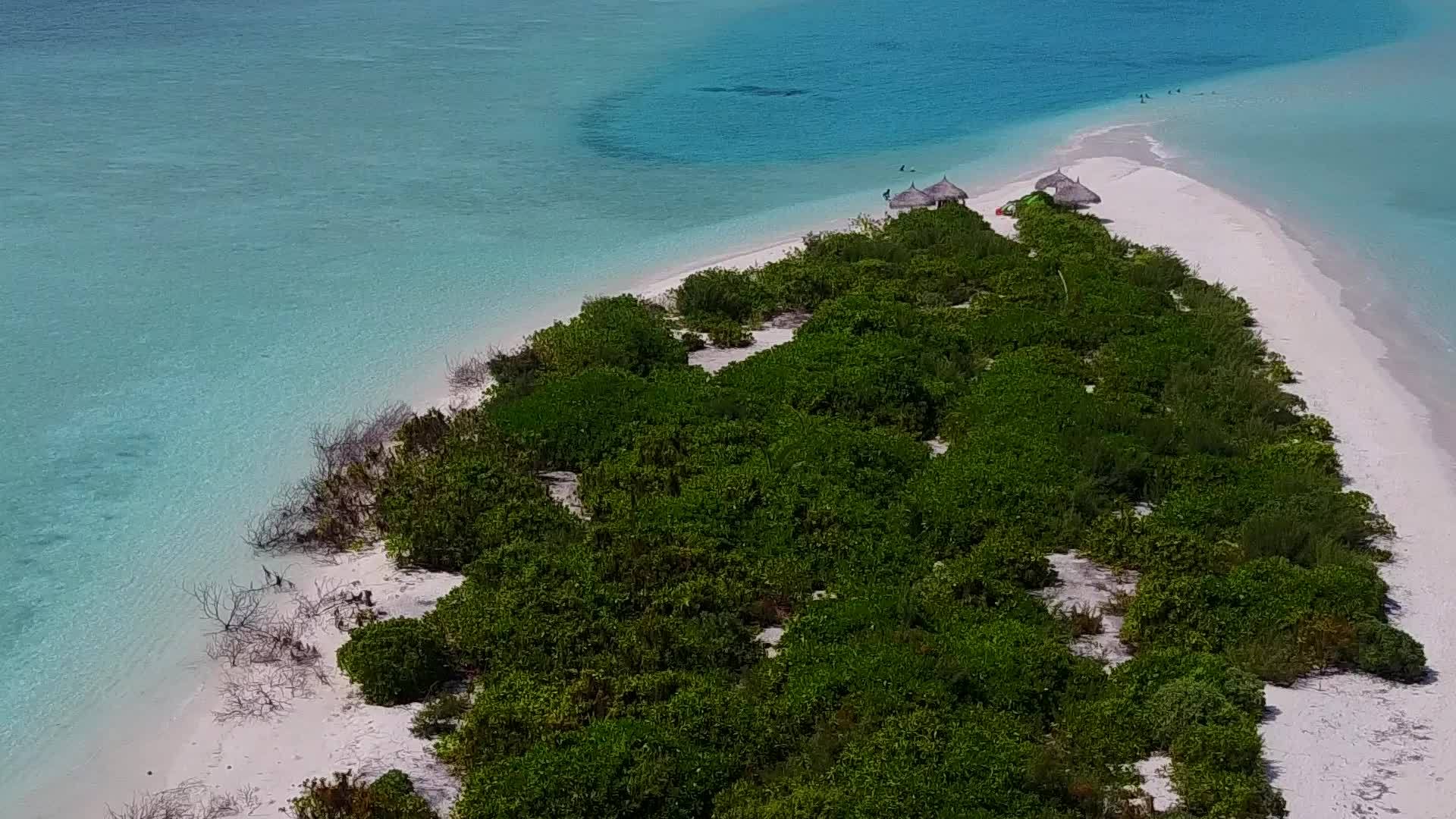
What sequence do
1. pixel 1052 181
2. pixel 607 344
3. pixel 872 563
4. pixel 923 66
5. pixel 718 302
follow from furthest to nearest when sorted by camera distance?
1. pixel 923 66
2. pixel 1052 181
3. pixel 718 302
4. pixel 607 344
5. pixel 872 563

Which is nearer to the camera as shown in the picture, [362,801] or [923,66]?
[362,801]

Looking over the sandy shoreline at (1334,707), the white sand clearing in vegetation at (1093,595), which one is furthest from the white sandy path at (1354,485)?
the white sand clearing in vegetation at (1093,595)

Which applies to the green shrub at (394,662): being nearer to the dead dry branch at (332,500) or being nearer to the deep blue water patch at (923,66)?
the dead dry branch at (332,500)

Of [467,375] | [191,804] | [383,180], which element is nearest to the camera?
[191,804]

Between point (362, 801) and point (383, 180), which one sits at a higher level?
point (383, 180)

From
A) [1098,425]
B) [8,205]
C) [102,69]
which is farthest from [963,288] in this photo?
[102,69]

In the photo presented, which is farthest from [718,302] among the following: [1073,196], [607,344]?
[1073,196]

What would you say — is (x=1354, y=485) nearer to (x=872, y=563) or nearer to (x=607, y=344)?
(x=872, y=563)
